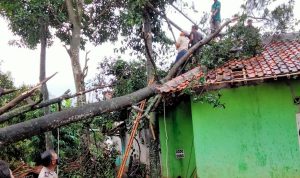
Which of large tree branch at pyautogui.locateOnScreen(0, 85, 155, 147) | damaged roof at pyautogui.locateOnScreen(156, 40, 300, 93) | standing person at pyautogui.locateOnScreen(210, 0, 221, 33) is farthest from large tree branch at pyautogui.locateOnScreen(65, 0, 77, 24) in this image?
large tree branch at pyautogui.locateOnScreen(0, 85, 155, 147)

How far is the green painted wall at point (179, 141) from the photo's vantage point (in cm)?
1050

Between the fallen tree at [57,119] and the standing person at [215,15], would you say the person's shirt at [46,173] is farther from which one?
the standing person at [215,15]

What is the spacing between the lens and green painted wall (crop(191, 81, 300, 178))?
8.79 metres

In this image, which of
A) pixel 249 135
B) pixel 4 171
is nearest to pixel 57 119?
pixel 4 171

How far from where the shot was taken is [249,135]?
29.4 feet

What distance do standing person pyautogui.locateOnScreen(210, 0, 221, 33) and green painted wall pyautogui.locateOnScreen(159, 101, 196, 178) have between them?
8.52 feet

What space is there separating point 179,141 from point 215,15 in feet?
13.5

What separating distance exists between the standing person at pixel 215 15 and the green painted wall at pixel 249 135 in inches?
112

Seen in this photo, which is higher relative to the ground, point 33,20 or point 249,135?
point 33,20

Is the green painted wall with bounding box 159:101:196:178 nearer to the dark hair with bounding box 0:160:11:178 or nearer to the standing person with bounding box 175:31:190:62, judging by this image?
the standing person with bounding box 175:31:190:62

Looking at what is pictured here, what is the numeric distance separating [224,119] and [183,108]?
1.83m

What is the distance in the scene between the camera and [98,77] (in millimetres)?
11461

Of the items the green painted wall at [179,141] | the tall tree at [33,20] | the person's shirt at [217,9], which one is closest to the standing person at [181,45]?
the person's shirt at [217,9]

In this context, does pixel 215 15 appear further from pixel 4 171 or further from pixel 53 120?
pixel 4 171
